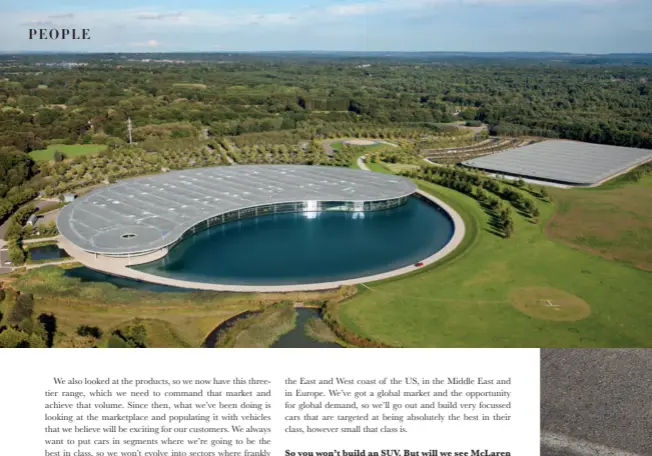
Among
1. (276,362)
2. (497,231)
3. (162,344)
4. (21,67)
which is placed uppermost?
(21,67)

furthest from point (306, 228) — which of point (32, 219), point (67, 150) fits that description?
point (67, 150)

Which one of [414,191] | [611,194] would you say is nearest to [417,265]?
[414,191]

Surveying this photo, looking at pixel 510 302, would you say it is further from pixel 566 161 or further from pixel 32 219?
pixel 566 161

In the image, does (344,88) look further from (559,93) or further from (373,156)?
(373,156)

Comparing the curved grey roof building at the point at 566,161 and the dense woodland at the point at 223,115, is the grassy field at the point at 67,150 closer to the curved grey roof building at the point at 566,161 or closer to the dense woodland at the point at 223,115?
the dense woodland at the point at 223,115

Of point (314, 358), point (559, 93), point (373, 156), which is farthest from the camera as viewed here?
point (559, 93)

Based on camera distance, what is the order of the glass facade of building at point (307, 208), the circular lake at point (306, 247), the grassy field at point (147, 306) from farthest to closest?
1. the glass facade of building at point (307, 208)
2. the circular lake at point (306, 247)
3. the grassy field at point (147, 306)

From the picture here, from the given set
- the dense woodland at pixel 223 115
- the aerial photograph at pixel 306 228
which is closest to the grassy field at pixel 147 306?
the aerial photograph at pixel 306 228
